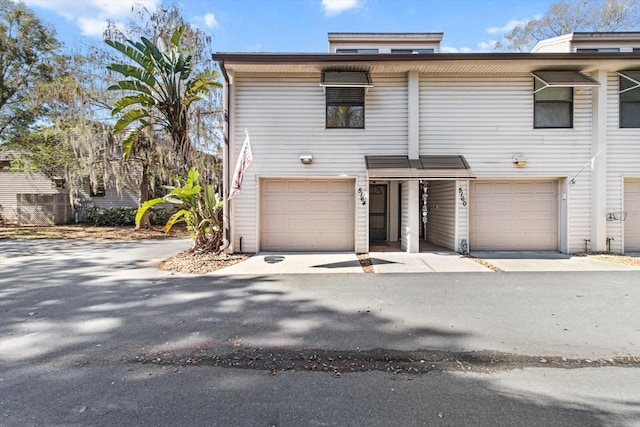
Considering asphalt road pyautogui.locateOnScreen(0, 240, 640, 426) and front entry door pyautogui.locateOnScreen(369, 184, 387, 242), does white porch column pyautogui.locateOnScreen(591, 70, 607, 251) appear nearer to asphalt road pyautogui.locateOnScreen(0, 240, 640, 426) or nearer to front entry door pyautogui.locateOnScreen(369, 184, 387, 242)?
asphalt road pyautogui.locateOnScreen(0, 240, 640, 426)

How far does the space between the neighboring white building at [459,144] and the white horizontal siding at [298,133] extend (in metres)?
0.03

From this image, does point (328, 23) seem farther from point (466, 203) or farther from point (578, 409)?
point (578, 409)

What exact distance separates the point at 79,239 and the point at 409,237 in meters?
12.8

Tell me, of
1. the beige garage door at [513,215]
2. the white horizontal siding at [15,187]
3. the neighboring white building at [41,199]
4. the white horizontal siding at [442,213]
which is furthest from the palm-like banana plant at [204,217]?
the white horizontal siding at [15,187]

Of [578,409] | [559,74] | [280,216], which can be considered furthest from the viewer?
[280,216]

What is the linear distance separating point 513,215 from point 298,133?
6779 mm

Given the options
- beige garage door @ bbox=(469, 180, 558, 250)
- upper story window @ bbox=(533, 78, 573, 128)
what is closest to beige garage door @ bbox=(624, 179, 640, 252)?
beige garage door @ bbox=(469, 180, 558, 250)

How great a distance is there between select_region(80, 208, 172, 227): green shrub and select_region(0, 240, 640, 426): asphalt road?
40.3 ft

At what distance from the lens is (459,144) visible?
9.77 meters

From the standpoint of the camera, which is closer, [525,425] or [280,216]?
[525,425]

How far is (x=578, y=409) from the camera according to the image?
8.16ft

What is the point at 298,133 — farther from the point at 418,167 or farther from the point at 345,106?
the point at 418,167

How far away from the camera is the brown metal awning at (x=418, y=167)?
351 inches

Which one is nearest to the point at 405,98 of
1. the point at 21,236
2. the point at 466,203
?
the point at 466,203
